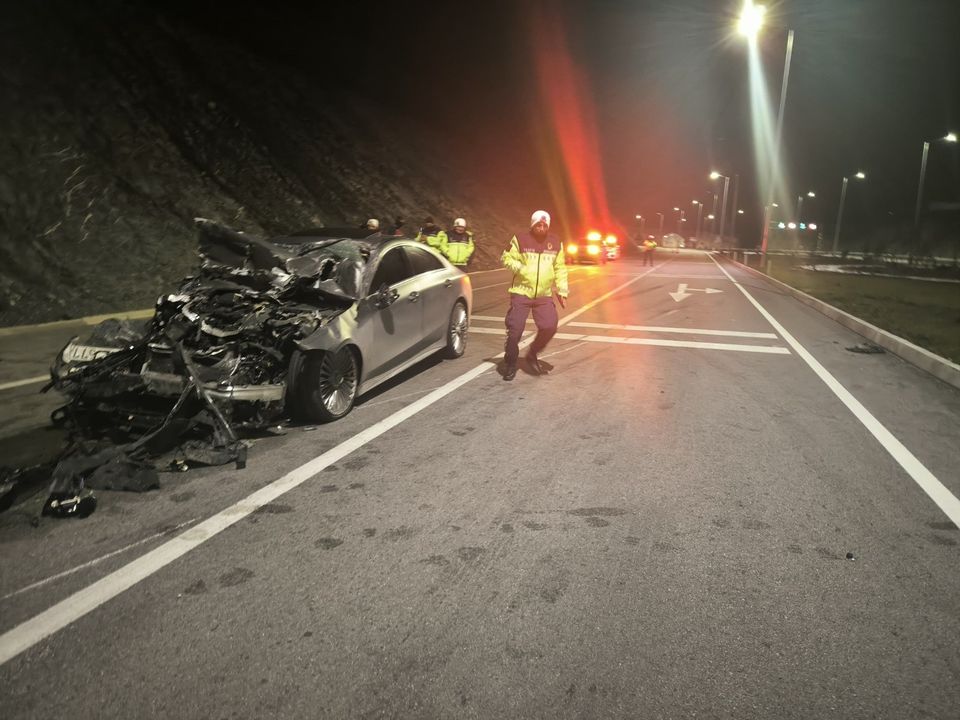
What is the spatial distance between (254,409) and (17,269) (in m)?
9.74

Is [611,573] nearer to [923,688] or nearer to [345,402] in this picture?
[923,688]

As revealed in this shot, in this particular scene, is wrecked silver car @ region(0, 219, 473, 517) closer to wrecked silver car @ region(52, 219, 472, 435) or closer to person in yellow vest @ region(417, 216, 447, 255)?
wrecked silver car @ region(52, 219, 472, 435)

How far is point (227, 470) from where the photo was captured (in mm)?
4578

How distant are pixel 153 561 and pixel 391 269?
4.18 metres

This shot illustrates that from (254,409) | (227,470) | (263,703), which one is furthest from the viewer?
(254,409)

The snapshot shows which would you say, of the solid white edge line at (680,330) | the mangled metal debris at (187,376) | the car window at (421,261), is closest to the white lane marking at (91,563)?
the mangled metal debris at (187,376)

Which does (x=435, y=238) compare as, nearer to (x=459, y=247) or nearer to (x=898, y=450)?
(x=459, y=247)

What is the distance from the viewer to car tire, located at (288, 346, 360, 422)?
17.6ft

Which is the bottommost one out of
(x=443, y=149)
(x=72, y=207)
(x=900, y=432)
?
(x=900, y=432)

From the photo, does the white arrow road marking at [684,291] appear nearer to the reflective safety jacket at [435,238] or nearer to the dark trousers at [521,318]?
the reflective safety jacket at [435,238]

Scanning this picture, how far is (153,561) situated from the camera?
3285 millimetres

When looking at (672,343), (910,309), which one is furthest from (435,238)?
(910,309)

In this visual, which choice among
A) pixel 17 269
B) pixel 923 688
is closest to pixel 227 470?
pixel 923 688

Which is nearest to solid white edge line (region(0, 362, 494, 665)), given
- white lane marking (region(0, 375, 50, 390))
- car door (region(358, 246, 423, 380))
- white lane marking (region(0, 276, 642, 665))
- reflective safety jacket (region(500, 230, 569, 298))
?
white lane marking (region(0, 276, 642, 665))
